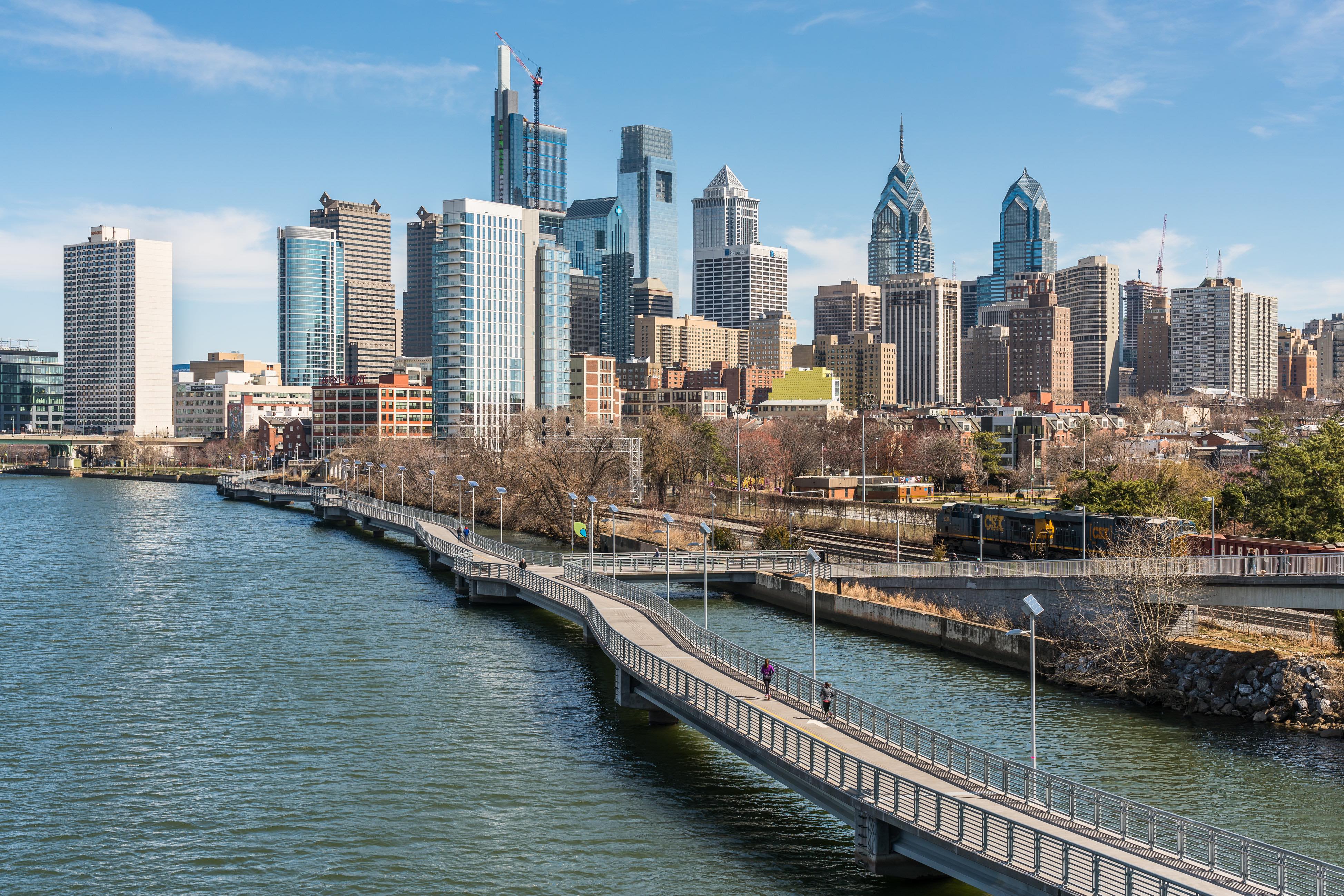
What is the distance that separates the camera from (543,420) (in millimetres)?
143500

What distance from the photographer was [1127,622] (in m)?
50.7

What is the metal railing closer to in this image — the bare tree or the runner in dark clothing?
the runner in dark clothing

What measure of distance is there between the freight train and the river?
570 inches

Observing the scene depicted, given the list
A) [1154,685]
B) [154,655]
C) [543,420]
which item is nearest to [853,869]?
[1154,685]

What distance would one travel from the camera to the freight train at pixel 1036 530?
63.6m

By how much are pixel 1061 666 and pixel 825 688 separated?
19.0 meters

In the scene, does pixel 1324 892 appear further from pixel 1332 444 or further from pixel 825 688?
pixel 1332 444

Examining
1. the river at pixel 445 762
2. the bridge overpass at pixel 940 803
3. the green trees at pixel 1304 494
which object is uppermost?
the green trees at pixel 1304 494

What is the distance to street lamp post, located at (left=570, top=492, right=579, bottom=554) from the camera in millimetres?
89188

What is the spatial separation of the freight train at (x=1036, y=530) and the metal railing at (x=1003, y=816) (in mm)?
26927

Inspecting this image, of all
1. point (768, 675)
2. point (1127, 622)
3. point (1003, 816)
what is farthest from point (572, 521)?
point (1003, 816)

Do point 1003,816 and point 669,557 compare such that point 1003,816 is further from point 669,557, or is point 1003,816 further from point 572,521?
point 572,521

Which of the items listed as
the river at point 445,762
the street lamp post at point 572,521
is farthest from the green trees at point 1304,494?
the street lamp post at point 572,521

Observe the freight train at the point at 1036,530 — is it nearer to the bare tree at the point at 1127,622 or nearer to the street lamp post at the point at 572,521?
the bare tree at the point at 1127,622
